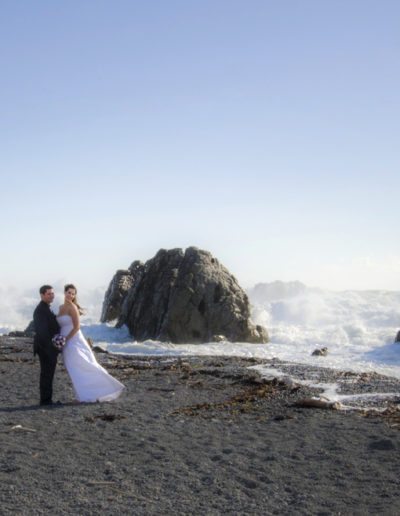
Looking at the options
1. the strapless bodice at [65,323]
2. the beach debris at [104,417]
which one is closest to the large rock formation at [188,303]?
the strapless bodice at [65,323]

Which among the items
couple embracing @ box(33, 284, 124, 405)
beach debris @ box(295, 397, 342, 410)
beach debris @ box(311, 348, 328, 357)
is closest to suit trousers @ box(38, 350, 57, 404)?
couple embracing @ box(33, 284, 124, 405)

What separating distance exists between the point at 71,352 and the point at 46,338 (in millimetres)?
557

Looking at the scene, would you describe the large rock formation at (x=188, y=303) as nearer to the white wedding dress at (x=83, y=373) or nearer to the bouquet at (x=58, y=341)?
the white wedding dress at (x=83, y=373)

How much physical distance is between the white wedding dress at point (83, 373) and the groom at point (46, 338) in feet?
0.80

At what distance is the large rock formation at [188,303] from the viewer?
3400 centimetres

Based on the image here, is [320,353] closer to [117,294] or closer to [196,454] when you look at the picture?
[117,294]

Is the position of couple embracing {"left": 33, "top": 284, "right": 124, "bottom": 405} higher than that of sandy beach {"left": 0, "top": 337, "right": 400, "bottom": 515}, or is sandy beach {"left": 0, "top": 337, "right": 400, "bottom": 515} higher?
couple embracing {"left": 33, "top": 284, "right": 124, "bottom": 405}

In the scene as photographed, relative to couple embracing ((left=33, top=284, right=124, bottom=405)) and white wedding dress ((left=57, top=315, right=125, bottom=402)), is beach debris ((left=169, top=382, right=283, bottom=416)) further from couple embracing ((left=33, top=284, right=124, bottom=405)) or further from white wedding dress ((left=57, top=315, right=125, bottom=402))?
couple embracing ((left=33, top=284, right=124, bottom=405))

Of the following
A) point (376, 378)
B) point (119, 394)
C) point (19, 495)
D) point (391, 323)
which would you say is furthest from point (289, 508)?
point (391, 323)

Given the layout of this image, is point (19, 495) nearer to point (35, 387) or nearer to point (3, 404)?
point (3, 404)

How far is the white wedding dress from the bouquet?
20 cm

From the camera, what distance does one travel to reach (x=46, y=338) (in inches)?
542

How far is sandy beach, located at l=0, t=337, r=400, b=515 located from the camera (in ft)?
24.7

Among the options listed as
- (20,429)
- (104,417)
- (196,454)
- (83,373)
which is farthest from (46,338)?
(196,454)
